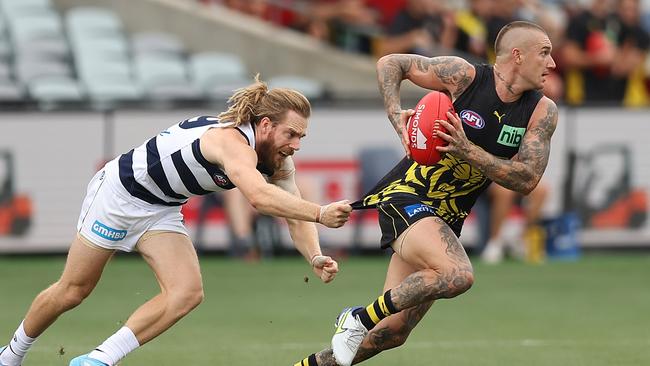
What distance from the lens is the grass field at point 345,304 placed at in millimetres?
9453

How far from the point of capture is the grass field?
31.0 feet

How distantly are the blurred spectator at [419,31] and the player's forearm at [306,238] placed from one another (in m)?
8.93

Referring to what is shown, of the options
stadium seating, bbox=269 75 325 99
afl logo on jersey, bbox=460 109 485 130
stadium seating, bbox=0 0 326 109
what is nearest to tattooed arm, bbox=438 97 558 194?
afl logo on jersey, bbox=460 109 485 130

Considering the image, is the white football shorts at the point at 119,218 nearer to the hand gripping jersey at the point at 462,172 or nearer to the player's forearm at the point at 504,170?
the hand gripping jersey at the point at 462,172

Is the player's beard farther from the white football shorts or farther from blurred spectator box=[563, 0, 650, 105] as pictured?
blurred spectator box=[563, 0, 650, 105]

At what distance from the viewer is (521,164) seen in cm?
779

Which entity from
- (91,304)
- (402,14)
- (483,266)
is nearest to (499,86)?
(91,304)

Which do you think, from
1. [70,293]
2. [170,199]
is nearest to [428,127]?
[170,199]

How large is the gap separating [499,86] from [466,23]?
9.96 m

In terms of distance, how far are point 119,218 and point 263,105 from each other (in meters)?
1.09

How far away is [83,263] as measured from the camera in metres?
7.84

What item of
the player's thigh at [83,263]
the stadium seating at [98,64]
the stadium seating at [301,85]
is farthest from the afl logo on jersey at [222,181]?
the stadium seating at [301,85]

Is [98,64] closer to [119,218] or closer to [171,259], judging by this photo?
[119,218]

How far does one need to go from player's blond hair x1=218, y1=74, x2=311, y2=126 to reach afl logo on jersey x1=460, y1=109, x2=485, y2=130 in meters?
0.98
